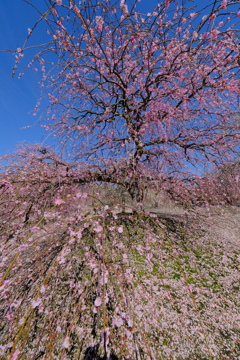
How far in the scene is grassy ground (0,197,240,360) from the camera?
2395mm

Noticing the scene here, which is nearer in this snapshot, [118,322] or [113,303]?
[118,322]

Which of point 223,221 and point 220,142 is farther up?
point 220,142

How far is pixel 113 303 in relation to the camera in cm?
298

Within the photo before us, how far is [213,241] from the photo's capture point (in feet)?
17.7

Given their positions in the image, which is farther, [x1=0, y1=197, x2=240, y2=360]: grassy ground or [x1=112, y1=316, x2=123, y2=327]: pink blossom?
[x1=112, y1=316, x2=123, y2=327]: pink blossom

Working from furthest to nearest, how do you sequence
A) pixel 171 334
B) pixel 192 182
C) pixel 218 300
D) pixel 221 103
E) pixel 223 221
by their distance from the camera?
pixel 223 221 → pixel 192 182 → pixel 221 103 → pixel 218 300 → pixel 171 334

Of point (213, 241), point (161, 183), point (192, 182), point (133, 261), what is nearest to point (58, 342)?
point (133, 261)

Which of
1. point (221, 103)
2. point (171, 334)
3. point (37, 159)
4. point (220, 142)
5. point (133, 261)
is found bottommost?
point (171, 334)

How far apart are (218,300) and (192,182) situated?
345cm

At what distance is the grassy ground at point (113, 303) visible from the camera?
239cm

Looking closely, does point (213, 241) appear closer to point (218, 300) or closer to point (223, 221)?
point (218, 300)

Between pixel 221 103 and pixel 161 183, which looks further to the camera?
pixel 161 183

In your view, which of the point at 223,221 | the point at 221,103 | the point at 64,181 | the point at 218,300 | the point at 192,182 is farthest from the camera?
the point at 223,221

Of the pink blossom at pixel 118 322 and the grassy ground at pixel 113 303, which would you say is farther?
the pink blossom at pixel 118 322
